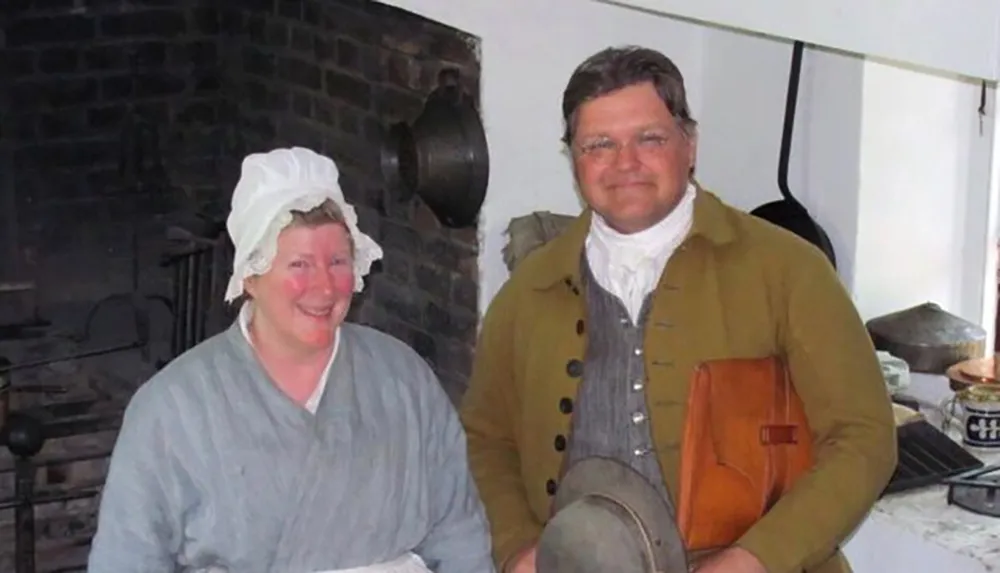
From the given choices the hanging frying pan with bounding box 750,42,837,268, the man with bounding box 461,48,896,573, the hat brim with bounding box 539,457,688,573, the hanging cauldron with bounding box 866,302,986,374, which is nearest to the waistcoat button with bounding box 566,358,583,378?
the man with bounding box 461,48,896,573

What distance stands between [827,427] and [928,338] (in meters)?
0.85

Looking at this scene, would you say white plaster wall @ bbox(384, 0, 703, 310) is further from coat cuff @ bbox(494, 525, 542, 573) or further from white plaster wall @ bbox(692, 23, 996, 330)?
coat cuff @ bbox(494, 525, 542, 573)

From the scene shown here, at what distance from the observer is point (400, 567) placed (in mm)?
1838

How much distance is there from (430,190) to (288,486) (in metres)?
0.94

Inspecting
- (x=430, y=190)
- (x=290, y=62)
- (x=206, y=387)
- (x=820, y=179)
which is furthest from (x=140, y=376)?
(x=206, y=387)

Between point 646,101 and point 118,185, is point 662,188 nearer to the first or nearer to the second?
point 646,101

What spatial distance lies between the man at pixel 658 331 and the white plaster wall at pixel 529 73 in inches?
26.3

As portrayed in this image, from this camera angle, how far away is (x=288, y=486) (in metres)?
1.77

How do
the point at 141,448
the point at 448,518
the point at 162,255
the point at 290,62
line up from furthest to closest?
1. the point at 162,255
2. the point at 290,62
3. the point at 448,518
4. the point at 141,448

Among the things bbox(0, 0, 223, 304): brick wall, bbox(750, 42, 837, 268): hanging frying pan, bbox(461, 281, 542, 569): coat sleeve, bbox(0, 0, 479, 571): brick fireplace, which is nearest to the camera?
bbox(461, 281, 542, 569): coat sleeve

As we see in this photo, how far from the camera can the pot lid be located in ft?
8.41

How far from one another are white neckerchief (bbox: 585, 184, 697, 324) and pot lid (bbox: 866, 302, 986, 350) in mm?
821

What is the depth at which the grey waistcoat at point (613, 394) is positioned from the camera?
6.01 feet

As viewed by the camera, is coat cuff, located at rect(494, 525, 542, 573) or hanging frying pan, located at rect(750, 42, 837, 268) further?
hanging frying pan, located at rect(750, 42, 837, 268)
